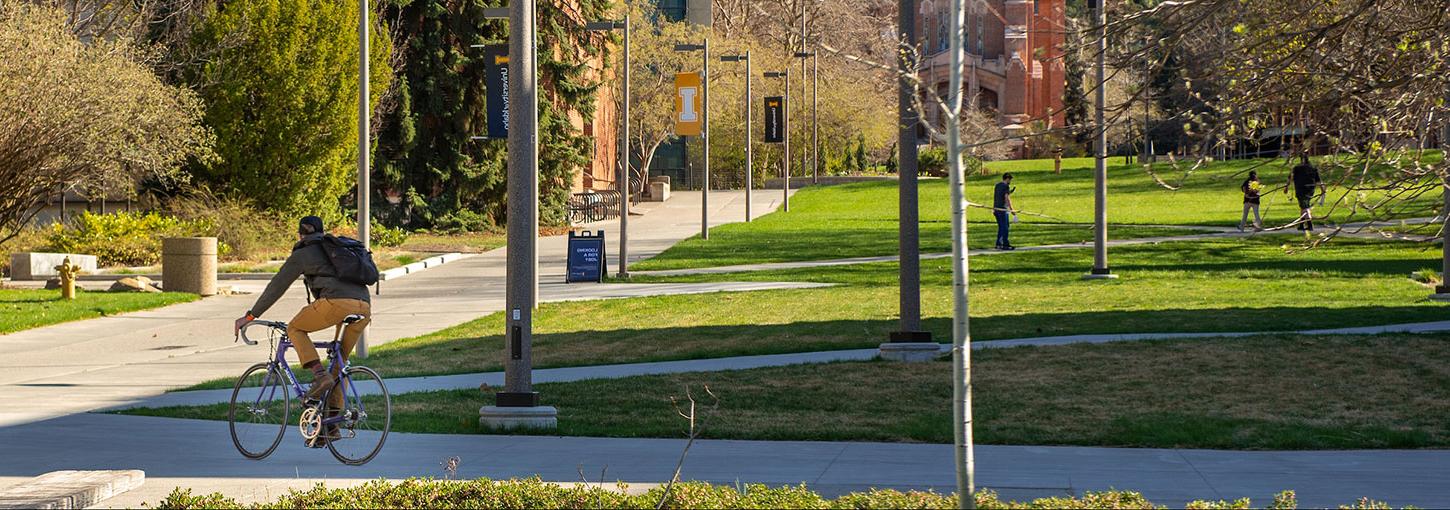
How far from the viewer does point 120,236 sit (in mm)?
33750

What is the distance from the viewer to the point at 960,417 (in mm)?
6160

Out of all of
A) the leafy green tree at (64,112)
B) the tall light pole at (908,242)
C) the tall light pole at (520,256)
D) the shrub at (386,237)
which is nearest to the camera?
the tall light pole at (520,256)

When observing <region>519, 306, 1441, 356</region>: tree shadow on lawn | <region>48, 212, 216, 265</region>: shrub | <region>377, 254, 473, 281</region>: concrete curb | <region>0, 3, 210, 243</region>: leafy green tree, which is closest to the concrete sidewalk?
<region>519, 306, 1441, 356</region>: tree shadow on lawn

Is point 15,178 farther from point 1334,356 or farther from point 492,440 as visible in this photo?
point 1334,356

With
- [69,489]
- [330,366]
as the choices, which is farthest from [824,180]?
[69,489]

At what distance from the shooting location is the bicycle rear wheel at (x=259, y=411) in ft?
34.6

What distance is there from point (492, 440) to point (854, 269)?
20.2 meters

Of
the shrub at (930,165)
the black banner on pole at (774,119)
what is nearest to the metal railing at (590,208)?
the black banner on pole at (774,119)

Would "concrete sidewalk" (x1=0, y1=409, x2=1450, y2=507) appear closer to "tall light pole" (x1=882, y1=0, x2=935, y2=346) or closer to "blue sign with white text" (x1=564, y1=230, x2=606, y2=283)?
"tall light pole" (x1=882, y1=0, x2=935, y2=346)

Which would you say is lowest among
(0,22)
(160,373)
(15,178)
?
(160,373)

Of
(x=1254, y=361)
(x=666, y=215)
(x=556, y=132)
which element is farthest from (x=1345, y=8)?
(x=666, y=215)

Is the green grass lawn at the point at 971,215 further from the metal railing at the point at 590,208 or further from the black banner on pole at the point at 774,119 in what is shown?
the metal railing at the point at 590,208

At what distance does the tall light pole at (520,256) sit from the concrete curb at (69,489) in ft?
10.7

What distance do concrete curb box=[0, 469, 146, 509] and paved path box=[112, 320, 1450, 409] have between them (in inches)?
181
